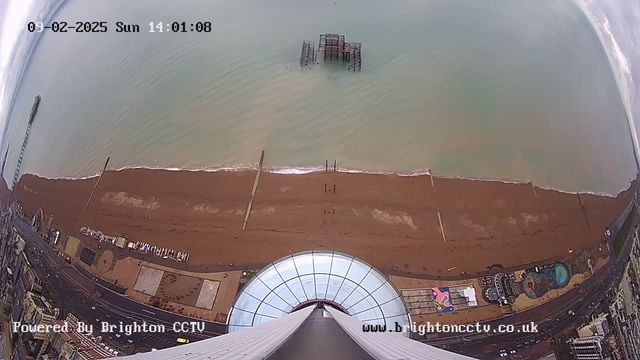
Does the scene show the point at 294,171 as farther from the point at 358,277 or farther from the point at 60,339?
the point at 60,339

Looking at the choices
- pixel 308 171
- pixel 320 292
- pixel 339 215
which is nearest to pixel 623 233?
pixel 339 215

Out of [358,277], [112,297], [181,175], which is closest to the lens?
[358,277]

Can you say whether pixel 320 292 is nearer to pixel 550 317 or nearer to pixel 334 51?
pixel 550 317

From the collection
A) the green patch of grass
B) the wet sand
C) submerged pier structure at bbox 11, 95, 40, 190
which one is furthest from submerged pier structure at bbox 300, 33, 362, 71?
the green patch of grass

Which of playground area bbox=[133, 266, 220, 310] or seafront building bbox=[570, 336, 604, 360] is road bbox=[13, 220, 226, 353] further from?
seafront building bbox=[570, 336, 604, 360]

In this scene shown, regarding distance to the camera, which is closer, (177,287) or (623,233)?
(177,287)

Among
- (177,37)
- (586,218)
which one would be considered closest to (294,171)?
(177,37)

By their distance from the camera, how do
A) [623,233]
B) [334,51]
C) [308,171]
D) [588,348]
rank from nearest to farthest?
[588,348] → [623,233] → [308,171] → [334,51]

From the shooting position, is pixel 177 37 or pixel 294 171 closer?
pixel 294 171
